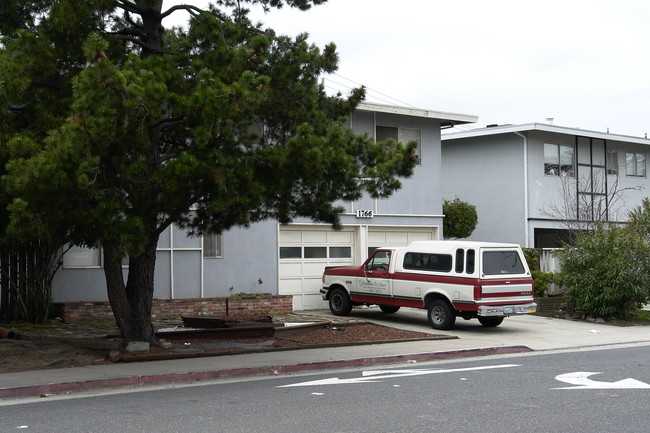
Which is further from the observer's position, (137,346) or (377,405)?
(137,346)

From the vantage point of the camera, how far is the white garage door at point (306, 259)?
21531 millimetres

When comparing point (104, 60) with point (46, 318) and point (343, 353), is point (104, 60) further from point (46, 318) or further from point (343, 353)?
point (46, 318)

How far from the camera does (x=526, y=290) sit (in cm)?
1802

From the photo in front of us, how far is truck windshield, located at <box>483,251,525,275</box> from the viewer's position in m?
17.6

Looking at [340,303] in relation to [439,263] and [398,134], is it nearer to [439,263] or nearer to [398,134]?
[439,263]

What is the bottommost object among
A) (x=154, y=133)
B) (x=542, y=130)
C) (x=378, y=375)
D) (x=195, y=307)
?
(x=378, y=375)

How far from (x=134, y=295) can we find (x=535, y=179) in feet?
61.9

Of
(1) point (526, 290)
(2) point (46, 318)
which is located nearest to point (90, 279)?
(2) point (46, 318)

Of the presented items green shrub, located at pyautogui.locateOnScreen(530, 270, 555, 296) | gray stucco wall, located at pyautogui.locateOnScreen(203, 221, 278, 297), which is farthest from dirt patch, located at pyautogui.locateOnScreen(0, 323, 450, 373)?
green shrub, located at pyautogui.locateOnScreen(530, 270, 555, 296)

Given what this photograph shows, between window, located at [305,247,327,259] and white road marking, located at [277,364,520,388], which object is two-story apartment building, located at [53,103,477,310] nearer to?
window, located at [305,247,327,259]

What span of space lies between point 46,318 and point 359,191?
27.2ft

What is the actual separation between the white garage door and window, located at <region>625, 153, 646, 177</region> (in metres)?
15.7

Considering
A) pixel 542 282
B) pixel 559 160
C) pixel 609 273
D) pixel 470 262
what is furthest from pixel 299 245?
pixel 559 160

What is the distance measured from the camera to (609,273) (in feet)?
66.1
